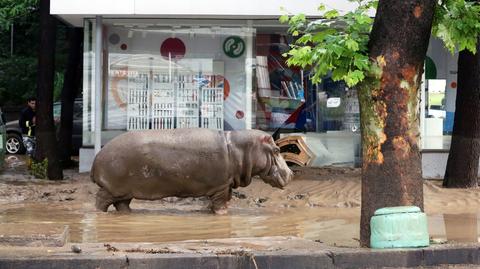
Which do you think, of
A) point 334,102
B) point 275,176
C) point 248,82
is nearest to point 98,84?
point 248,82

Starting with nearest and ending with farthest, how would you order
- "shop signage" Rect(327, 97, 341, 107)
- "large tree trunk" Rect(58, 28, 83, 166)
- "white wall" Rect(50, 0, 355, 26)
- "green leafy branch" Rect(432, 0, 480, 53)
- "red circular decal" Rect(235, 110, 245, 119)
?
1. "green leafy branch" Rect(432, 0, 480, 53)
2. "white wall" Rect(50, 0, 355, 26)
3. "red circular decal" Rect(235, 110, 245, 119)
4. "shop signage" Rect(327, 97, 341, 107)
5. "large tree trunk" Rect(58, 28, 83, 166)

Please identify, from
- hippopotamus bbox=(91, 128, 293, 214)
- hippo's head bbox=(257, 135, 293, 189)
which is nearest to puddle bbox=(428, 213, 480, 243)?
hippo's head bbox=(257, 135, 293, 189)

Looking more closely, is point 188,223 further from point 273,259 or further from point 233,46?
point 233,46

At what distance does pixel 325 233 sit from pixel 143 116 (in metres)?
7.79

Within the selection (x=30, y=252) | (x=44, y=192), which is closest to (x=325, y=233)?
(x=30, y=252)

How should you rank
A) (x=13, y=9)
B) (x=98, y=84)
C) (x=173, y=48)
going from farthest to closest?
(x=13, y=9), (x=173, y=48), (x=98, y=84)

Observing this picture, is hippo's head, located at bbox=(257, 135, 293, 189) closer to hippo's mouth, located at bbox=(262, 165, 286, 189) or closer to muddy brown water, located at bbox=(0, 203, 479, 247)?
hippo's mouth, located at bbox=(262, 165, 286, 189)

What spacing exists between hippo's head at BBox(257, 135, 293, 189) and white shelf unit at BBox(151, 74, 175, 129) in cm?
574

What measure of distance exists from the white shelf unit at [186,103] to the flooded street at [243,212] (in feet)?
8.44

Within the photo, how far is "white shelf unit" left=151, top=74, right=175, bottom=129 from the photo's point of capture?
15883 millimetres

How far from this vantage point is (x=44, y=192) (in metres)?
13.2

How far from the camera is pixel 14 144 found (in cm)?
2367

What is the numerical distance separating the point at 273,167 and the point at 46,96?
6.77 metres

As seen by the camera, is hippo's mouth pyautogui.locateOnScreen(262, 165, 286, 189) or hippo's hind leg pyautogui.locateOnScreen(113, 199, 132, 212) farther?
hippo's hind leg pyautogui.locateOnScreen(113, 199, 132, 212)
